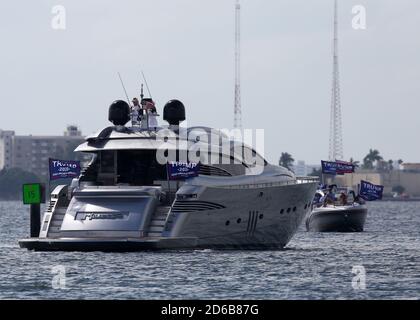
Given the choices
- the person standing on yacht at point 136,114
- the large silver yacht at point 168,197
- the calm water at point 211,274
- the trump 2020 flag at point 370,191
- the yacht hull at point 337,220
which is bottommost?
the yacht hull at point 337,220

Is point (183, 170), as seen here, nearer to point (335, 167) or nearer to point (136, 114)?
point (136, 114)

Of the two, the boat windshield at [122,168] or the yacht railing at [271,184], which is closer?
the yacht railing at [271,184]

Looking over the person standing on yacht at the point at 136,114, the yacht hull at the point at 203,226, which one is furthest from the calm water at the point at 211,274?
the person standing on yacht at the point at 136,114

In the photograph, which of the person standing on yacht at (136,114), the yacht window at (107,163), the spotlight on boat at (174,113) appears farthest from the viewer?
the spotlight on boat at (174,113)

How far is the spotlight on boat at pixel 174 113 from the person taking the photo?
57.5 meters

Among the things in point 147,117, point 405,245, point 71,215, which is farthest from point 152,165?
point 405,245

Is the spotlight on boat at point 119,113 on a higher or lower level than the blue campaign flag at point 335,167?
higher

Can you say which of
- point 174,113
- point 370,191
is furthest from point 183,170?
point 370,191

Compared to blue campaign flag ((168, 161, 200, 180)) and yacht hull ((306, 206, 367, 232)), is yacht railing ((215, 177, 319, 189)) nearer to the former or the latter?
blue campaign flag ((168, 161, 200, 180))

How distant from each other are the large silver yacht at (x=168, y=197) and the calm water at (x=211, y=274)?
740 mm

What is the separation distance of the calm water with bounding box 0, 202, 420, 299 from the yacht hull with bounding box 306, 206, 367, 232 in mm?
29170

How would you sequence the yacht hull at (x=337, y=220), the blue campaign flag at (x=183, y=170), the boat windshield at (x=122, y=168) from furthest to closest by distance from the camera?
the yacht hull at (x=337, y=220)
the boat windshield at (x=122, y=168)
the blue campaign flag at (x=183, y=170)

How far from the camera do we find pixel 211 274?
44.8 m

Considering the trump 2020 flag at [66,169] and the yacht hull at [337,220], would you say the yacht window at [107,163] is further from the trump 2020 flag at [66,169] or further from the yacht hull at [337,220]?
the yacht hull at [337,220]
